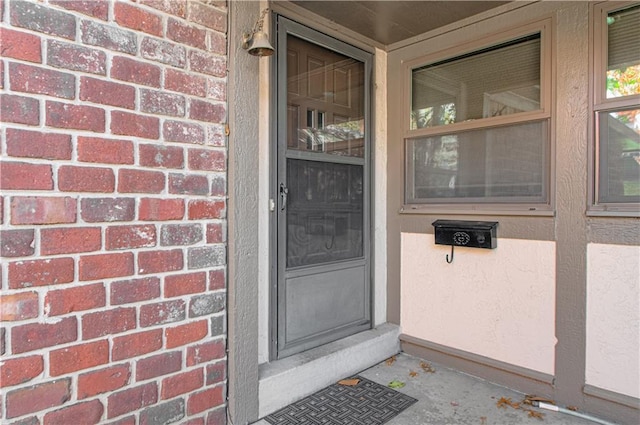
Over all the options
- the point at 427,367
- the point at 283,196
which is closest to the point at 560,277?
the point at 427,367

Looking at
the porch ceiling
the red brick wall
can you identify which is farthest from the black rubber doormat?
the porch ceiling

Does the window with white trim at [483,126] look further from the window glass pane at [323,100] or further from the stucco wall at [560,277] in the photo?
the window glass pane at [323,100]

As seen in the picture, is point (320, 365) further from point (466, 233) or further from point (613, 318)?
point (613, 318)

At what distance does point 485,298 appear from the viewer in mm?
2762

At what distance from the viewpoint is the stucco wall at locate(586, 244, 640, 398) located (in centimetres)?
216

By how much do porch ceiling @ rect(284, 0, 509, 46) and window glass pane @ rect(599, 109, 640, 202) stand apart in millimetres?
1083

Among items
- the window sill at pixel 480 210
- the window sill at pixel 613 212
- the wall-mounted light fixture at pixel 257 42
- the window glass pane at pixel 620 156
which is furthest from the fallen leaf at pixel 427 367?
the wall-mounted light fixture at pixel 257 42

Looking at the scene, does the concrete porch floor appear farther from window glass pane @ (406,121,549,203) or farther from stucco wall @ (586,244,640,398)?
window glass pane @ (406,121,549,203)

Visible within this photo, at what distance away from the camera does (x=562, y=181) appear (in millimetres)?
2404

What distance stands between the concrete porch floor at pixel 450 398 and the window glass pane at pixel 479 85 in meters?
1.91

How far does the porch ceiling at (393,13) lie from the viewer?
Result: 2.58 m

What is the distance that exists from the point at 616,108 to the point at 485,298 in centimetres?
144

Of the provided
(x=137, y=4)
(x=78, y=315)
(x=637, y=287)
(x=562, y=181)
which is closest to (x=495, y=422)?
(x=637, y=287)

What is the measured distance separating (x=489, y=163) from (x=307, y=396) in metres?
2.05
